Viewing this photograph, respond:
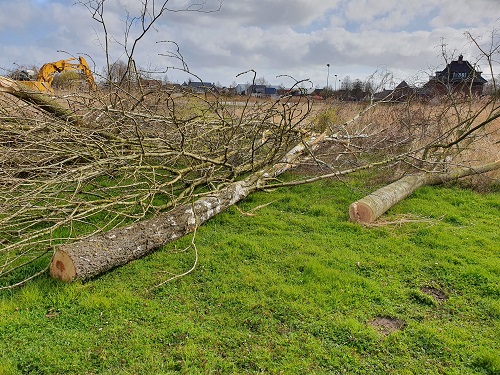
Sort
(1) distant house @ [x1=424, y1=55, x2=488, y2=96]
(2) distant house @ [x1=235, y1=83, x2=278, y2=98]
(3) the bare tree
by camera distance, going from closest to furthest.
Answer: (3) the bare tree → (2) distant house @ [x1=235, y1=83, x2=278, y2=98] → (1) distant house @ [x1=424, y1=55, x2=488, y2=96]

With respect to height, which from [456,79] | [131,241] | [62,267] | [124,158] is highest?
[456,79]

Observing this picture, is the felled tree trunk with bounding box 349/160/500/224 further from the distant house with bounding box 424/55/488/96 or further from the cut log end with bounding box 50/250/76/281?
the cut log end with bounding box 50/250/76/281

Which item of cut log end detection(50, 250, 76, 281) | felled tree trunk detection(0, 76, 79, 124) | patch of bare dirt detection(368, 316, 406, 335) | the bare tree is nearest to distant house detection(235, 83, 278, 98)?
the bare tree

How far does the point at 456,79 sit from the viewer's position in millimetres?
8680

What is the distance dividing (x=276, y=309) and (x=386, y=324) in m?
0.85

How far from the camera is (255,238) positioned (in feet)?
14.0

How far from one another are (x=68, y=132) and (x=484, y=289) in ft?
14.3

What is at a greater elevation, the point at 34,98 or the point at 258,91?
the point at 258,91

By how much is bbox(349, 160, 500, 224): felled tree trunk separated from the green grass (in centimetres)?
27

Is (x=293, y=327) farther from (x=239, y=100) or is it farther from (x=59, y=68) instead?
(x=59, y=68)

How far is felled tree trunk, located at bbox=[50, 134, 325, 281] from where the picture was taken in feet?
10.7

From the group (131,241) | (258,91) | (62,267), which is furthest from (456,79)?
(62,267)

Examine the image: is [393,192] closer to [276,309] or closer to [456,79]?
[276,309]

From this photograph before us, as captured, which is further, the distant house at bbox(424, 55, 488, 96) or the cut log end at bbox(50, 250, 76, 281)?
the distant house at bbox(424, 55, 488, 96)
